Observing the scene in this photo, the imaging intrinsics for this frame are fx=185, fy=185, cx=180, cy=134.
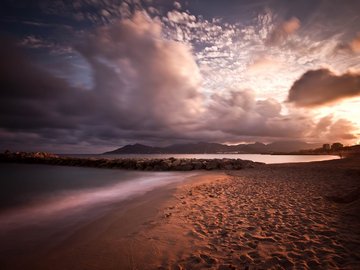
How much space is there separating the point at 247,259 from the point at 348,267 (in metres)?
1.88

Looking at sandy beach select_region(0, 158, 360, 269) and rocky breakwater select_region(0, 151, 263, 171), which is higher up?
rocky breakwater select_region(0, 151, 263, 171)

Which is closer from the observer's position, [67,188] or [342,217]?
[342,217]

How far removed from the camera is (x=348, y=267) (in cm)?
365

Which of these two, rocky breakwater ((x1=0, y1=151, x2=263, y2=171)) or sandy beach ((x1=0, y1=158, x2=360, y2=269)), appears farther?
rocky breakwater ((x1=0, y1=151, x2=263, y2=171))

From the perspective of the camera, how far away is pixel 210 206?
8102 mm

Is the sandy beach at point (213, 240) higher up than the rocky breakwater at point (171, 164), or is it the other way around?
the rocky breakwater at point (171, 164)

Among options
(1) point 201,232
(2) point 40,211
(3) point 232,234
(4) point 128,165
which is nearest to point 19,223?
(2) point 40,211

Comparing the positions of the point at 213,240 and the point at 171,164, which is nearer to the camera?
the point at 213,240

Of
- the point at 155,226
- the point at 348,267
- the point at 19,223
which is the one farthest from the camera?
the point at 19,223

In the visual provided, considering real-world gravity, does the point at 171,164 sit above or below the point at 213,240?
above

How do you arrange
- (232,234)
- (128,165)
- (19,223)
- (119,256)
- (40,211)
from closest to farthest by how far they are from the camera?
(119,256) < (232,234) < (19,223) < (40,211) < (128,165)

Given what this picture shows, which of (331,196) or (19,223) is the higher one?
(331,196)

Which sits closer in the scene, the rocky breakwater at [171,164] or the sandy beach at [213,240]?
the sandy beach at [213,240]

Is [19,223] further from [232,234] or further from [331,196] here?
[331,196]
